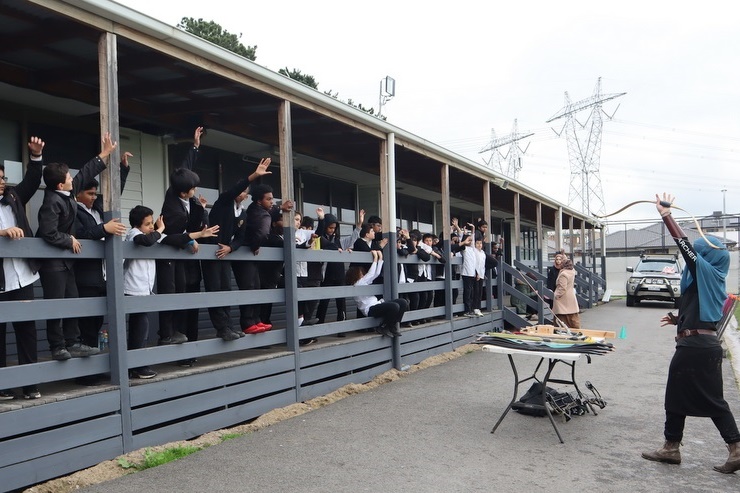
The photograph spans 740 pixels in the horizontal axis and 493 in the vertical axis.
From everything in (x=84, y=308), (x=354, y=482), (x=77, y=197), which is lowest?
(x=354, y=482)

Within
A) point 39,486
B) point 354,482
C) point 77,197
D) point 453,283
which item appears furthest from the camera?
point 453,283

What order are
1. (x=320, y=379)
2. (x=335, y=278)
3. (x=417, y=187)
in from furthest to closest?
1. (x=417, y=187)
2. (x=335, y=278)
3. (x=320, y=379)

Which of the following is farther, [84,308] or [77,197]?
[77,197]

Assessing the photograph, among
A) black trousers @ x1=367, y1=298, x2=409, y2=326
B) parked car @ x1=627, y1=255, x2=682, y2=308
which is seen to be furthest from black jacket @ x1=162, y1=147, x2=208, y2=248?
parked car @ x1=627, y1=255, x2=682, y2=308

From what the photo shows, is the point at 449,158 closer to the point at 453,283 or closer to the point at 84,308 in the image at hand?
the point at 453,283

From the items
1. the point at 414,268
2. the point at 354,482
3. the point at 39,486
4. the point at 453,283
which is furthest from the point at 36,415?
the point at 453,283

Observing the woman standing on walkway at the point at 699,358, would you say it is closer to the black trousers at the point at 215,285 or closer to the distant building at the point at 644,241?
the black trousers at the point at 215,285

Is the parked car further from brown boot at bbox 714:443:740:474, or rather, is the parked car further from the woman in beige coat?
brown boot at bbox 714:443:740:474

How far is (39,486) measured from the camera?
12.8ft

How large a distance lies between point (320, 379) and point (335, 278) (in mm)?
1526

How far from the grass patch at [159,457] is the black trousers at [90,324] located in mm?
918

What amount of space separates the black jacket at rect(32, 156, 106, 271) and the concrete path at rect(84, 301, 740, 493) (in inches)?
60.9

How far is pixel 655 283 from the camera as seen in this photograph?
67.7 feet

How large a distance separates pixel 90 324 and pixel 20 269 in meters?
0.77
